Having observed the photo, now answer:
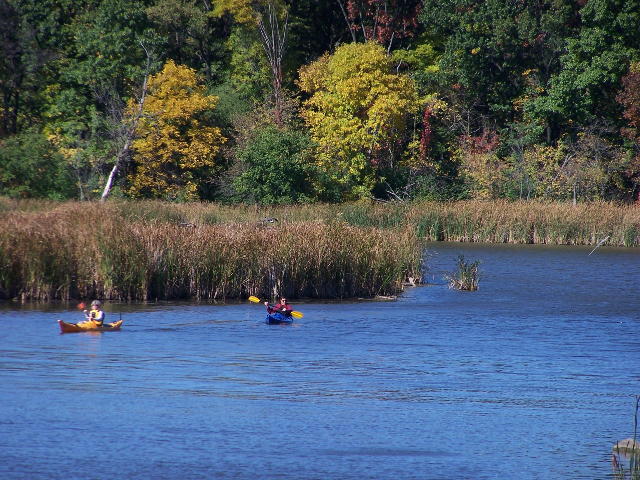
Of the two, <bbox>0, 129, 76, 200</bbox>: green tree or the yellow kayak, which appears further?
<bbox>0, 129, 76, 200</bbox>: green tree

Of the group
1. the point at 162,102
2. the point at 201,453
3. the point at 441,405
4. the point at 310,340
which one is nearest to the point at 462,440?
the point at 441,405

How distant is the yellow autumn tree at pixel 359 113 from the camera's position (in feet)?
159

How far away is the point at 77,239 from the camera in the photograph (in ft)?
68.8

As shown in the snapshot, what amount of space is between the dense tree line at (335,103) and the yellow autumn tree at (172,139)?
0.28ft

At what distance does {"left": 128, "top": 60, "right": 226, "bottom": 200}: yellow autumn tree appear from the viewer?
46281 mm

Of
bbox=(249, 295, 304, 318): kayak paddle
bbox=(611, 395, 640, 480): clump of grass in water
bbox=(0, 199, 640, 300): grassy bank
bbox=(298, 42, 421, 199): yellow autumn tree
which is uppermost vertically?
bbox=(298, 42, 421, 199): yellow autumn tree

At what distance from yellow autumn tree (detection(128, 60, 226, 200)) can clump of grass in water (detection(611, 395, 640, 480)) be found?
117ft

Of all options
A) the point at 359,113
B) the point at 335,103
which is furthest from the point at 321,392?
the point at 359,113

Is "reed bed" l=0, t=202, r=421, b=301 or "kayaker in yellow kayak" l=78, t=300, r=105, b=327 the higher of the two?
"reed bed" l=0, t=202, r=421, b=301

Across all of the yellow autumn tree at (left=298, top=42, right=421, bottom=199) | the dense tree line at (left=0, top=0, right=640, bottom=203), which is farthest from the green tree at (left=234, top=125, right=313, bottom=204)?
the yellow autumn tree at (left=298, top=42, right=421, bottom=199)

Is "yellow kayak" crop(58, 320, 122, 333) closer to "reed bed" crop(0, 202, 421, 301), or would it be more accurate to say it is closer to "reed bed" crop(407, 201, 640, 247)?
"reed bed" crop(0, 202, 421, 301)

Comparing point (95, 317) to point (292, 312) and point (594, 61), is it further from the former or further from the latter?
point (594, 61)

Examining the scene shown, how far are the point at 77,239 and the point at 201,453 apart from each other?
10.8m

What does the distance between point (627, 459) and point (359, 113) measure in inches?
1575
